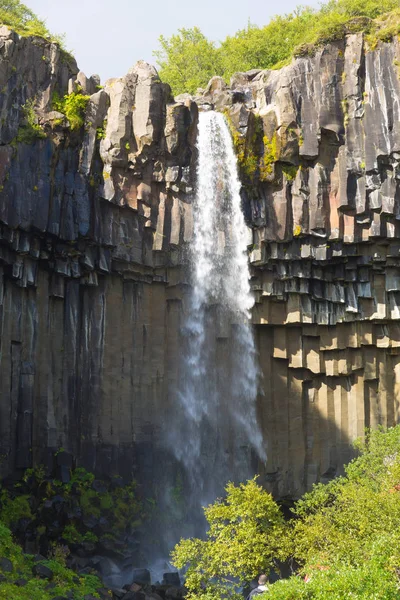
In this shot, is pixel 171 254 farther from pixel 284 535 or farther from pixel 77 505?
pixel 284 535

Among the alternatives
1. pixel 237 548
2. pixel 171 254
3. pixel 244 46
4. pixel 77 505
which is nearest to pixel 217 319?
pixel 171 254

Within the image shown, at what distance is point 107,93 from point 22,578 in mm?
15761

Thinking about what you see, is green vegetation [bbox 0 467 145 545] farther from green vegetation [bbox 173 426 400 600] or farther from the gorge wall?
green vegetation [bbox 173 426 400 600]

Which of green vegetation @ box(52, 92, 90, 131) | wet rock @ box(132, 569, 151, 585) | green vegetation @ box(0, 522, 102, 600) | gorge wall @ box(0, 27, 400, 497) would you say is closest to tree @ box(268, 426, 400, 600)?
gorge wall @ box(0, 27, 400, 497)

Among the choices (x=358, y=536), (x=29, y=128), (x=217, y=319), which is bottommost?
(x=358, y=536)

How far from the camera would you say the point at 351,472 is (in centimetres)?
2386

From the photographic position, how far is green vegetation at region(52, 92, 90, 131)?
1025 inches

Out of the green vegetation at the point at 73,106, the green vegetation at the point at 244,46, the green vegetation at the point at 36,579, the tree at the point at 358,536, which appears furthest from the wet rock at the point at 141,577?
the green vegetation at the point at 244,46

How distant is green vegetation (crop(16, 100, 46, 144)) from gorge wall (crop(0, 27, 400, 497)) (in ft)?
0.42

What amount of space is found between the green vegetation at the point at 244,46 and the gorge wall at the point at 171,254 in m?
Result: 11.3

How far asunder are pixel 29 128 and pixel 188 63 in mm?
22570

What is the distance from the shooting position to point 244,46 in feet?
142

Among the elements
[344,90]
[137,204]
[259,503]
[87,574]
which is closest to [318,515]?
[259,503]

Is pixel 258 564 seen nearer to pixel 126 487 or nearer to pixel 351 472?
pixel 351 472
